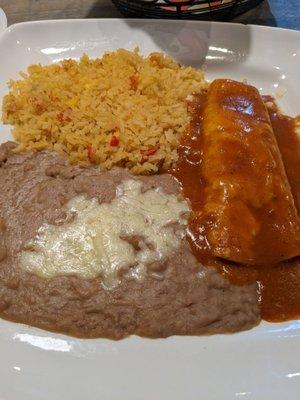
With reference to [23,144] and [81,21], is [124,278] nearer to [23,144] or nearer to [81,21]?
[23,144]

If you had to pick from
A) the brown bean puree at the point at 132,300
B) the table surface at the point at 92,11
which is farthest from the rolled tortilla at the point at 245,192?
the table surface at the point at 92,11

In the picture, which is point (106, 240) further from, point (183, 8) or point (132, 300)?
point (183, 8)

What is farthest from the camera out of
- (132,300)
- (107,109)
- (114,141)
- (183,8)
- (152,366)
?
(183,8)

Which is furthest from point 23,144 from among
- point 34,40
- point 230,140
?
point 230,140

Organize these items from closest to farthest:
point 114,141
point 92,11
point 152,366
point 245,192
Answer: point 152,366, point 245,192, point 114,141, point 92,11

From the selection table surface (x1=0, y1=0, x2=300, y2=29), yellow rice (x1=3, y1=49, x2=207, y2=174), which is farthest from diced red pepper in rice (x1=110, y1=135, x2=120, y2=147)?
table surface (x1=0, y1=0, x2=300, y2=29)

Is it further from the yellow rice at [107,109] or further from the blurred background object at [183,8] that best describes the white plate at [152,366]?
the blurred background object at [183,8]

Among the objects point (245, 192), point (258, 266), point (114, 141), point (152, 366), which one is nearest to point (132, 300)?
point (152, 366)
